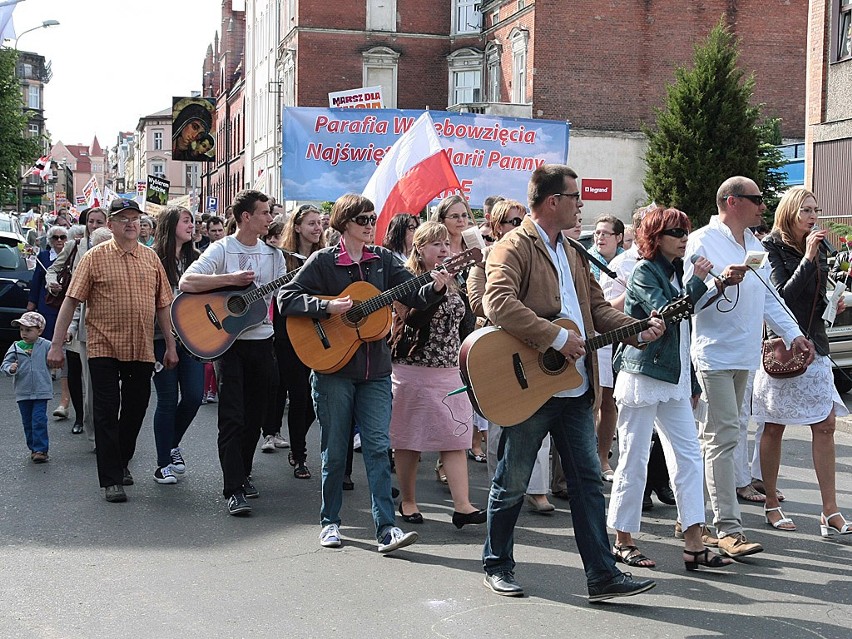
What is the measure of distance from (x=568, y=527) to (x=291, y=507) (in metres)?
1.88

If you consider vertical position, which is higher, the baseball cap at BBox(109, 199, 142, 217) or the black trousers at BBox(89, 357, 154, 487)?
the baseball cap at BBox(109, 199, 142, 217)

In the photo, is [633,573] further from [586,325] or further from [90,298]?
[90,298]

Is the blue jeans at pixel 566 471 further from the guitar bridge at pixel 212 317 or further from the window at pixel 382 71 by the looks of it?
the window at pixel 382 71

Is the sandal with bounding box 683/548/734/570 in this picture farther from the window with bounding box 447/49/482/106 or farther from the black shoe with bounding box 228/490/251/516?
the window with bounding box 447/49/482/106

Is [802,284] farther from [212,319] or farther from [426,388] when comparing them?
[212,319]

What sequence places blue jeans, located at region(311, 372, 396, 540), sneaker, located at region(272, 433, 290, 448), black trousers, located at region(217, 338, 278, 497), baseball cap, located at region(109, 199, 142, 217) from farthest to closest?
sneaker, located at region(272, 433, 290, 448), baseball cap, located at region(109, 199, 142, 217), black trousers, located at region(217, 338, 278, 497), blue jeans, located at region(311, 372, 396, 540)

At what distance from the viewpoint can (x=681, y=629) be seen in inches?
206

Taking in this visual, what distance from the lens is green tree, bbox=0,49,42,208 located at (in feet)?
166

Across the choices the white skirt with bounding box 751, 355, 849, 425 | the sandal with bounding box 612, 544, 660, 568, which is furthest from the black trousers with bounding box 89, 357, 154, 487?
the white skirt with bounding box 751, 355, 849, 425

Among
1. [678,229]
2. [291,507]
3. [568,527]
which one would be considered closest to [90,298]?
[291,507]

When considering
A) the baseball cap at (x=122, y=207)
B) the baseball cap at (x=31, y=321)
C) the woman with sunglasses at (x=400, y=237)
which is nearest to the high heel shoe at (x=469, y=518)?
the woman with sunglasses at (x=400, y=237)

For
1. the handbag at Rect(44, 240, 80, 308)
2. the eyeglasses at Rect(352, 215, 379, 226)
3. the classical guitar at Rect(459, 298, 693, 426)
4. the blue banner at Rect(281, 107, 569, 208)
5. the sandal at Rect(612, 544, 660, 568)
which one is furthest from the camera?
the blue banner at Rect(281, 107, 569, 208)

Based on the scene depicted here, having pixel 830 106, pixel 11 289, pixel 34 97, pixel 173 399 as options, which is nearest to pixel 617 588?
pixel 173 399

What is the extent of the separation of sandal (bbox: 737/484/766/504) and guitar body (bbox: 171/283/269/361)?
3551 millimetres
